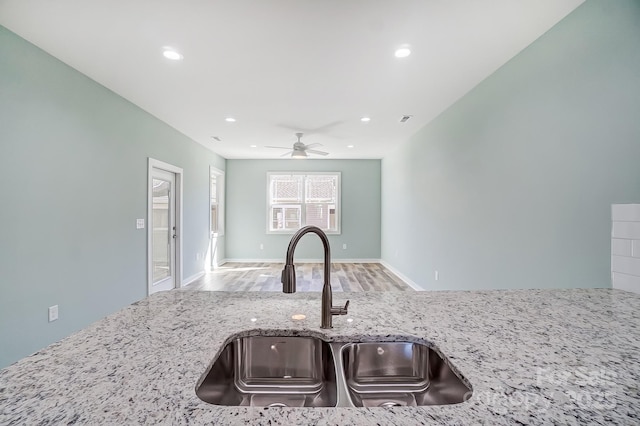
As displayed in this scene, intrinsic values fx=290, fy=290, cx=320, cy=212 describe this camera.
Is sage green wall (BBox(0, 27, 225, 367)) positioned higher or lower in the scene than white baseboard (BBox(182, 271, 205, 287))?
higher

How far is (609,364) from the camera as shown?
0.68 meters

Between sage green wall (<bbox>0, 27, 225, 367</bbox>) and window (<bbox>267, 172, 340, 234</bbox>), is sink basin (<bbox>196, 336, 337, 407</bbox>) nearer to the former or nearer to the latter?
sage green wall (<bbox>0, 27, 225, 367</bbox>)

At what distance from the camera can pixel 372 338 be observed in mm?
873

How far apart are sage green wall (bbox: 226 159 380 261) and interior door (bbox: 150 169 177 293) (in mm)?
2539

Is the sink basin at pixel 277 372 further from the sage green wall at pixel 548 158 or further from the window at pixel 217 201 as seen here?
the window at pixel 217 201

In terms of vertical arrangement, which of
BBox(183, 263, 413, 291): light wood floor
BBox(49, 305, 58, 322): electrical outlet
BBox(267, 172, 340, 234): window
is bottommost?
BBox(183, 263, 413, 291): light wood floor

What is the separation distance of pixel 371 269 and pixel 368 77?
4458 mm

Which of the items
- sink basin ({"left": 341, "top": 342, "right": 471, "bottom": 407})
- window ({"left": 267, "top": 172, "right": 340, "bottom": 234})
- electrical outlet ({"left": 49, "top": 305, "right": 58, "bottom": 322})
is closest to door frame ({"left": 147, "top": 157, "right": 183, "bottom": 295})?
electrical outlet ({"left": 49, "top": 305, "right": 58, "bottom": 322})

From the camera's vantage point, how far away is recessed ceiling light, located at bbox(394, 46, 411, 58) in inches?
87.0

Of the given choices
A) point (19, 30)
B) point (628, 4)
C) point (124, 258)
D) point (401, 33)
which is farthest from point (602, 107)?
point (124, 258)

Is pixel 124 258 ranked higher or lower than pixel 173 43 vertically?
lower

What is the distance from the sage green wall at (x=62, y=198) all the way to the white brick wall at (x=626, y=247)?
370 centimetres

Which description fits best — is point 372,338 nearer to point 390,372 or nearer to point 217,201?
point 390,372

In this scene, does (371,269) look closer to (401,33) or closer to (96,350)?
(401,33)
